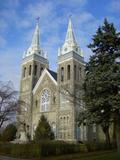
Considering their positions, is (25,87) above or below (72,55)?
below

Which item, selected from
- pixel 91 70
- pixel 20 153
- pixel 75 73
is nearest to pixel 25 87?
pixel 75 73

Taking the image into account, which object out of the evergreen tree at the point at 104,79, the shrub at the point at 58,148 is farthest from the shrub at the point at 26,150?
the evergreen tree at the point at 104,79

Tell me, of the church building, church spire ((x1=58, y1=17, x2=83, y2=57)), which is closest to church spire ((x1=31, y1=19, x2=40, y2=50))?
the church building

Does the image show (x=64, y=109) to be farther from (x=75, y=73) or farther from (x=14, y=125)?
(x=14, y=125)

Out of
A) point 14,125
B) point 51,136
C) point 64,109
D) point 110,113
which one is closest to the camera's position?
point 110,113

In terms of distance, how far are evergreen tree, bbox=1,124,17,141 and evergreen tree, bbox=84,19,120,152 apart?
113 feet

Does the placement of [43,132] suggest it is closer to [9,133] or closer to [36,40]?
[9,133]

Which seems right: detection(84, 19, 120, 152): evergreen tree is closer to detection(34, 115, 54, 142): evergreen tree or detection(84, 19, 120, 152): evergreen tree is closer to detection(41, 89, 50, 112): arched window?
detection(34, 115, 54, 142): evergreen tree

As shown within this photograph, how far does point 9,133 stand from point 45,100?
10.9 m

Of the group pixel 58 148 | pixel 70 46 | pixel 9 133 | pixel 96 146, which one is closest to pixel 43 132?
pixel 9 133

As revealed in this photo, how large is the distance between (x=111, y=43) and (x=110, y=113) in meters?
6.11

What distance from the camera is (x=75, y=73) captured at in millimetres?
53906

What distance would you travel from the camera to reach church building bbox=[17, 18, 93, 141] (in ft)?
163

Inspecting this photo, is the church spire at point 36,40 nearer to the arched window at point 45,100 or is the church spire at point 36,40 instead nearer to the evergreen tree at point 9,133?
the arched window at point 45,100
